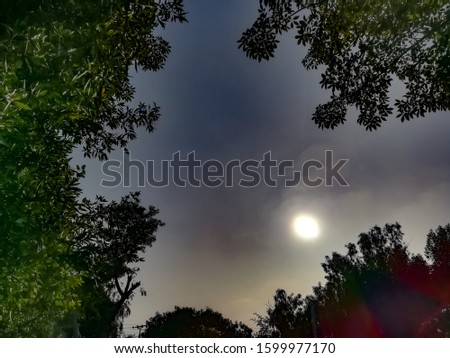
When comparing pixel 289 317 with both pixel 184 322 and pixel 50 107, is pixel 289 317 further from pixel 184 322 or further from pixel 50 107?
pixel 50 107

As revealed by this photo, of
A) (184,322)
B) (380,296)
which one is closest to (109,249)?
(380,296)

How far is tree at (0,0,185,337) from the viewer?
533 cm

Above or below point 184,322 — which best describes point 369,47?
above

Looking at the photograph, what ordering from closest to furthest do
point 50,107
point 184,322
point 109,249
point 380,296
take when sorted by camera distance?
point 50,107
point 109,249
point 380,296
point 184,322

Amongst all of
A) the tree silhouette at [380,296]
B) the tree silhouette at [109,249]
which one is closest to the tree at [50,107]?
the tree silhouette at [109,249]

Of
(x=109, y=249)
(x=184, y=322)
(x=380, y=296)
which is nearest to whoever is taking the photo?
(x=109, y=249)

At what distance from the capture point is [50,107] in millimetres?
7234

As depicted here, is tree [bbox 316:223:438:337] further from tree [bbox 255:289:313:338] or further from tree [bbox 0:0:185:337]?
tree [bbox 0:0:185:337]

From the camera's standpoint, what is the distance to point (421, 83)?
9250 millimetres

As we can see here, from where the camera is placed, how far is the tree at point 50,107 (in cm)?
533
